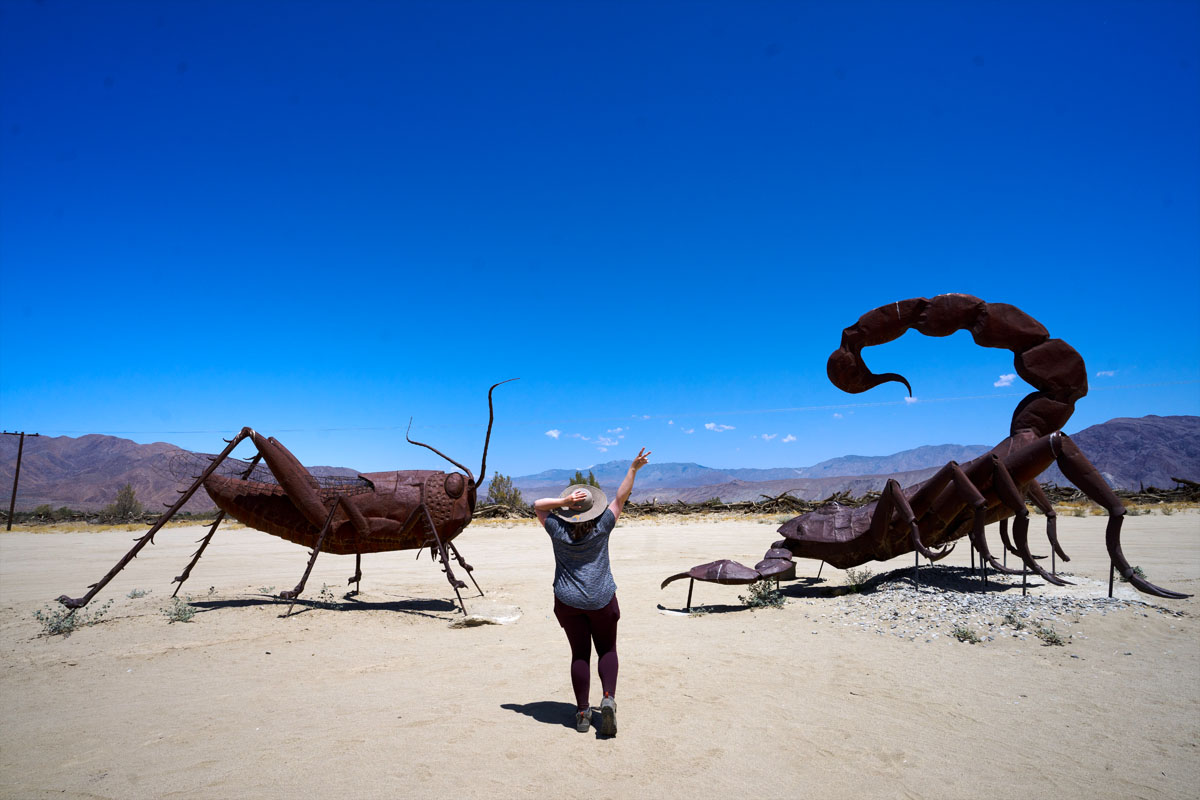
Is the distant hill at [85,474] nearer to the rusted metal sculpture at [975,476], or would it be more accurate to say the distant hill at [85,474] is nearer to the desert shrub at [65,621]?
the desert shrub at [65,621]

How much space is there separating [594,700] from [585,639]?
110 centimetres

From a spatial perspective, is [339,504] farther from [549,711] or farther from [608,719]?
[608,719]

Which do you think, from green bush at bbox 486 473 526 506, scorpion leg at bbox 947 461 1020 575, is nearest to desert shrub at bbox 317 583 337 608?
scorpion leg at bbox 947 461 1020 575

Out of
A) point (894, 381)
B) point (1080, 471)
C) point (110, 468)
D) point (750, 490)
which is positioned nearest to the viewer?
point (1080, 471)

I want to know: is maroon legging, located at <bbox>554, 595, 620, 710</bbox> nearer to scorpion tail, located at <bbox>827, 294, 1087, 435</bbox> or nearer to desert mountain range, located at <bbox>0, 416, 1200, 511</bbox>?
scorpion tail, located at <bbox>827, 294, 1087, 435</bbox>

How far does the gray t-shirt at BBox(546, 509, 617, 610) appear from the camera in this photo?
4.42 metres

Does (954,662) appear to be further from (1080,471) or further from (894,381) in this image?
(894,381)

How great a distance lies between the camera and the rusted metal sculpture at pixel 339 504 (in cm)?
852

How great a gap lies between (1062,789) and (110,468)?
355 feet

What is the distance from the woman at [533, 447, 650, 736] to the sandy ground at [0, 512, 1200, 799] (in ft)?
1.35

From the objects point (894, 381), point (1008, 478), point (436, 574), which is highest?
point (894, 381)

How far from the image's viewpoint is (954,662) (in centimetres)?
621

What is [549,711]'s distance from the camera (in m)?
4.89

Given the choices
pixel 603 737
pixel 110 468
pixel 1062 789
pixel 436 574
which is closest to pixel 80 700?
pixel 603 737
